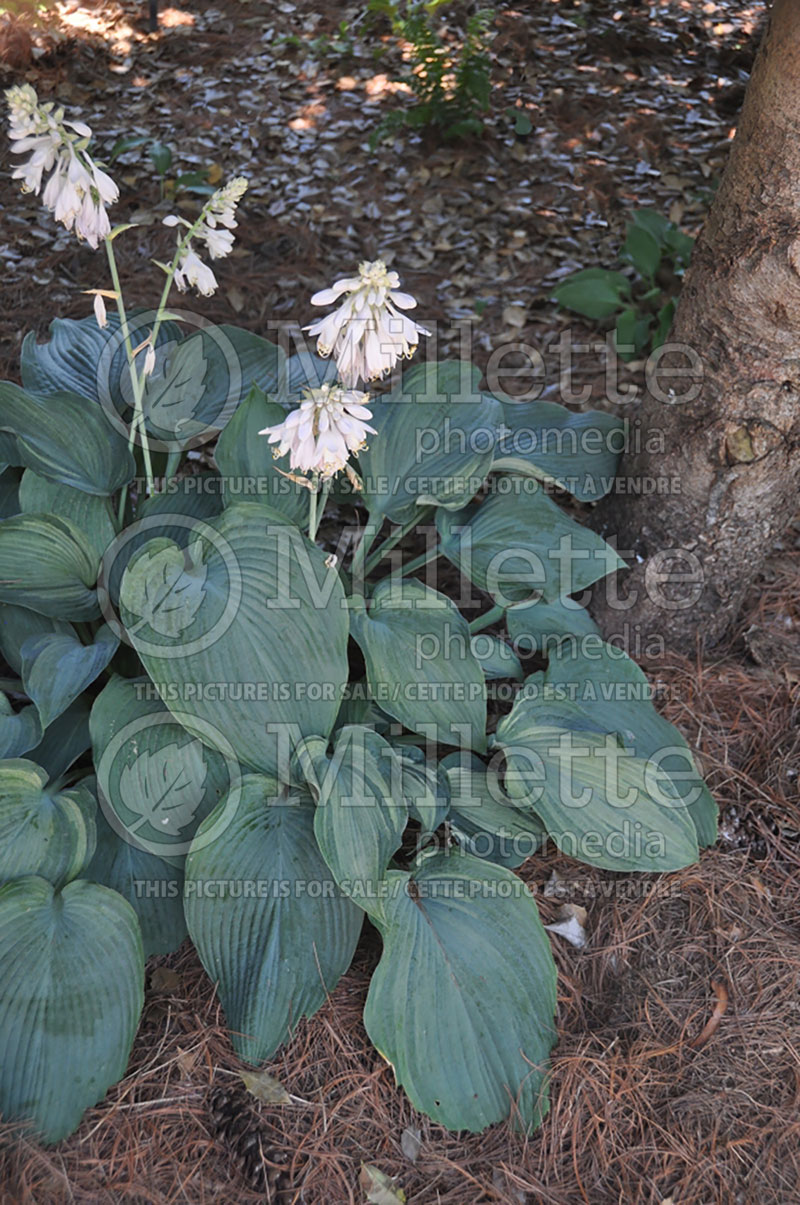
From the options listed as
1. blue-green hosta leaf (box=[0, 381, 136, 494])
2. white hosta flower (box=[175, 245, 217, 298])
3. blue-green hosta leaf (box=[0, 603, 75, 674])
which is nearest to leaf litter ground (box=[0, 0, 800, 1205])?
blue-green hosta leaf (box=[0, 603, 75, 674])

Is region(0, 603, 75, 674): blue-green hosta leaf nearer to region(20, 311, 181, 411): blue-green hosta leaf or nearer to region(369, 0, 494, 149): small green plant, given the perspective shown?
region(20, 311, 181, 411): blue-green hosta leaf

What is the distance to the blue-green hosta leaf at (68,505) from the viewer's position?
2.37 metres

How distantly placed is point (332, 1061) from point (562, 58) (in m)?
4.45

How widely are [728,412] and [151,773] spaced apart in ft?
5.28

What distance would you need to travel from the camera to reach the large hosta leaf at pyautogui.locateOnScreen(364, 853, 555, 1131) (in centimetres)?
185

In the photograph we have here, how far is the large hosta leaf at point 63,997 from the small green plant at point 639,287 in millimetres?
2598

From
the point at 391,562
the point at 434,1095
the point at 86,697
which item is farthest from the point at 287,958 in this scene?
the point at 391,562

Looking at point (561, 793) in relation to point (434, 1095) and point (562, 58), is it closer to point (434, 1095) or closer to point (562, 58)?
point (434, 1095)

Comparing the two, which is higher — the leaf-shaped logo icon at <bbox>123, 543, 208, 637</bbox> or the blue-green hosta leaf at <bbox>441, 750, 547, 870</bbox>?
the leaf-shaped logo icon at <bbox>123, 543, 208, 637</bbox>

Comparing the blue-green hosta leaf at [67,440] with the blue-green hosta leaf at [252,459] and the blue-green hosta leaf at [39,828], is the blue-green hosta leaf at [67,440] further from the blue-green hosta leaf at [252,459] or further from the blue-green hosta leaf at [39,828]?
the blue-green hosta leaf at [39,828]

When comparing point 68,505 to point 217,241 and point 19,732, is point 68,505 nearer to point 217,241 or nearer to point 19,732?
point 19,732

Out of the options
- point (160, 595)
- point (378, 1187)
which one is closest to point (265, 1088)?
point (378, 1187)

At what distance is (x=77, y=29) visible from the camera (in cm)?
452

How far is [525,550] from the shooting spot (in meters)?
2.47
